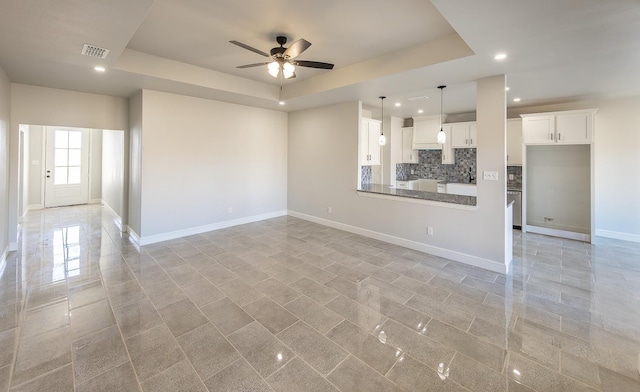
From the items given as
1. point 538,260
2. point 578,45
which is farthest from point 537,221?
point 578,45

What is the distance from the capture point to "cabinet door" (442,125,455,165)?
698 centimetres

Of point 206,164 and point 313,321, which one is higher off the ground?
point 206,164

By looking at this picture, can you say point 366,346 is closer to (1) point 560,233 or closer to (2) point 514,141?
(1) point 560,233

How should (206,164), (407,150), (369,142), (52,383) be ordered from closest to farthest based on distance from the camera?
(52,383), (206,164), (369,142), (407,150)

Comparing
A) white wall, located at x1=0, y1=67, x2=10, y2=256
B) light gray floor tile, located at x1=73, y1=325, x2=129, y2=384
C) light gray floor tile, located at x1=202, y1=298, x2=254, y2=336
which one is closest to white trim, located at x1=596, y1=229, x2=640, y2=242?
light gray floor tile, located at x1=202, y1=298, x2=254, y2=336

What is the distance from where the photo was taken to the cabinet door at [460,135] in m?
6.71

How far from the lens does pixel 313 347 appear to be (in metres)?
2.24

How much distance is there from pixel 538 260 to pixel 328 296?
3458 millimetres

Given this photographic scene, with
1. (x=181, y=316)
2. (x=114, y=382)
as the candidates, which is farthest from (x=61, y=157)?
(x=114, y=382)

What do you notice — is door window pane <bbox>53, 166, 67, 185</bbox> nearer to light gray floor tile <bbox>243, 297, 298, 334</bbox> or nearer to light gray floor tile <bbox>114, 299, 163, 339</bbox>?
light gray floor tile <bbox>114, 299, 163, 339</bbox>

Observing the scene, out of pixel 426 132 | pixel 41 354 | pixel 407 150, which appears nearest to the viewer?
pixel 41 354

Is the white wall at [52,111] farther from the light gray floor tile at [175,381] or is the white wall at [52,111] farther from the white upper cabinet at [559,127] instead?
the white upper cabinet at [559,127]

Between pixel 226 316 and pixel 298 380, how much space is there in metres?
1.10

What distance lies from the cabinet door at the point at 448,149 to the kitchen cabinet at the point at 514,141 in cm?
126
